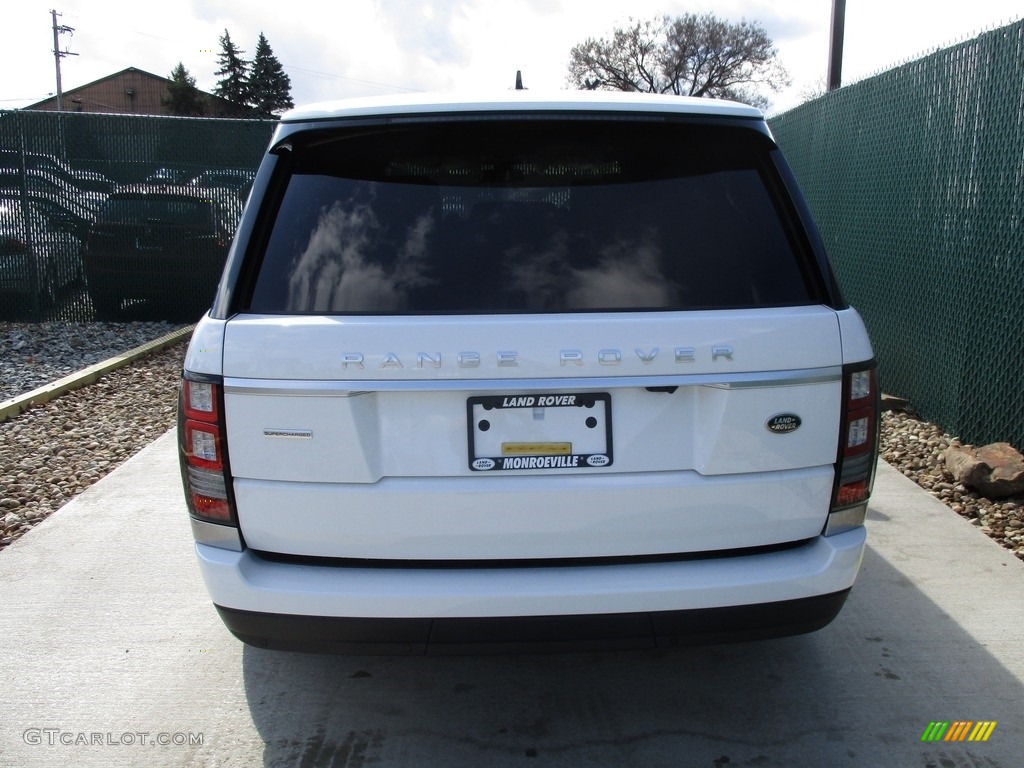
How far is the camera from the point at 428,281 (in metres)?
2.45

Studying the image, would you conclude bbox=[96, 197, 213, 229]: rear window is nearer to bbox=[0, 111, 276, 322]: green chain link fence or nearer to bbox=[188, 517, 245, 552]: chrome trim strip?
bbox=[0, 111, 276, 322]: green chain link fence

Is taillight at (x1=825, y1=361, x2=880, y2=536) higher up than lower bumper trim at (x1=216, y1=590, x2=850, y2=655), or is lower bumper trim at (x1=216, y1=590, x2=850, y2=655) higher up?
taillight at (x1=825, y1=361, x2=880, y2=536)

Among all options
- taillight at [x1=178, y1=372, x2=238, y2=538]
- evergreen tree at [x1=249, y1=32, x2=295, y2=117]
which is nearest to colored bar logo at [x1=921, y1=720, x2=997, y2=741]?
taillight at [x1=178, y1=372, x2=238, y2=538]

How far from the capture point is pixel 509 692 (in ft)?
10.3

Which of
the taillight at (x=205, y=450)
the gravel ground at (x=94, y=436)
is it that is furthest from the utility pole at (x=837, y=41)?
the taillight at (x=205, y=450)

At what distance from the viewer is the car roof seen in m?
2.55

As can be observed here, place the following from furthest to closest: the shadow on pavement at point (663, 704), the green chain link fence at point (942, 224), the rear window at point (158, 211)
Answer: the rear window at point (158, 211)
the green chain link fence at point (942, 224)
the shadow on pavement at point (663, 704)

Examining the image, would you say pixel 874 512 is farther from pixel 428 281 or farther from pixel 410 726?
pixel 428 281

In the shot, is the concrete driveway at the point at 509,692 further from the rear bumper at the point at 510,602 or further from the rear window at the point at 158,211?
the rear window at the point at 158,211

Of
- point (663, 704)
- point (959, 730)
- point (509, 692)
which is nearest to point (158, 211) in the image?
point (509, 692)

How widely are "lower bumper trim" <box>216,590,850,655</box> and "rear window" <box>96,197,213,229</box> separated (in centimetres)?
902

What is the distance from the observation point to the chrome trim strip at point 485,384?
7.64 feet

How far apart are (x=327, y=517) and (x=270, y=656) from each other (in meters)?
1.30

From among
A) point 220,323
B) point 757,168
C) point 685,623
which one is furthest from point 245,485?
point 757,168
